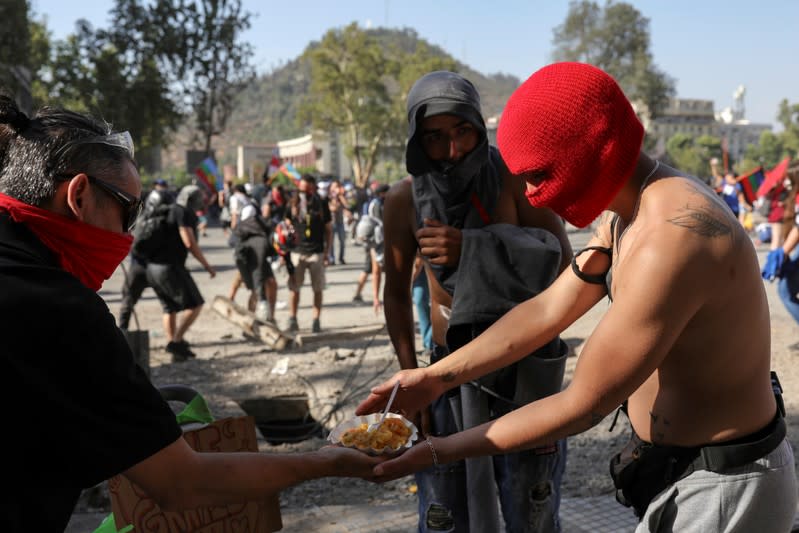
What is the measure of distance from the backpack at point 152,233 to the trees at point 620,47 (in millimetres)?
46857

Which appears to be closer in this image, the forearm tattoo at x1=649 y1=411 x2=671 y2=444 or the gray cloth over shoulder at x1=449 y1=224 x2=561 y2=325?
the forearm tattoo at x1=649 y1=411 x2=671 y2=444

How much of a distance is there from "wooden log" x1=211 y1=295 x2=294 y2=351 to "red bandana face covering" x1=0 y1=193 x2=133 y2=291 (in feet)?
23.3

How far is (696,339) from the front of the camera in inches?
66.7

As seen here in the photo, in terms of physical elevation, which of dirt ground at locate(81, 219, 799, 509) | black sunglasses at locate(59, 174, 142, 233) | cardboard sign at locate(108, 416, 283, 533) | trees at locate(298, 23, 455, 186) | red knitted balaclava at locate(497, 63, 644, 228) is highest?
trees at locate(298, 23, 455, 186)

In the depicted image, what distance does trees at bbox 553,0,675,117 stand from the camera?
51.3m

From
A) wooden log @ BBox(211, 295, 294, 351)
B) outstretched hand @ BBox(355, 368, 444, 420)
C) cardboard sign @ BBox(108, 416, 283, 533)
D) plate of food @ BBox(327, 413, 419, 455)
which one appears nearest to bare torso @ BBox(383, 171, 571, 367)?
outstretched hand @ BBox(355, 368, 444, 420)

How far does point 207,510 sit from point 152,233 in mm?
6076

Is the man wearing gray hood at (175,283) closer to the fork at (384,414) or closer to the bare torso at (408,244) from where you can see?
the bare torso at (408,244)

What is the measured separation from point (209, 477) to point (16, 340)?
58 cm

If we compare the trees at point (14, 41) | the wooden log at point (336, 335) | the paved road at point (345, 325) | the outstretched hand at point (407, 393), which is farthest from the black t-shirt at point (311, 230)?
the trees at point (14, 41)

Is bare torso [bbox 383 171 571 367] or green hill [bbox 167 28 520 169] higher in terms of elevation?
green hill [bbox 167 28 520 169]

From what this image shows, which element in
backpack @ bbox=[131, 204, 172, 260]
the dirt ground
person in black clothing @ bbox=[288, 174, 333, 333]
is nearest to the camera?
the dirt ground

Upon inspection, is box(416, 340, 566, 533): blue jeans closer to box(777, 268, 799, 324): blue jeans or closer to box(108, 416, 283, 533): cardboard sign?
box(108, 416, 283, 533): cardboard sign

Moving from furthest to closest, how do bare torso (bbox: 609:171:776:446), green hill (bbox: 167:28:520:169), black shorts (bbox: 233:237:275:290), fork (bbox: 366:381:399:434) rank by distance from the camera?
green hill (bbox: 167:28:520:169) < black shorts (bbox: 233:237:275:290) < fork (bbox: 366:381:399:434) < bare torso (bbox: 609:171:776:446)
